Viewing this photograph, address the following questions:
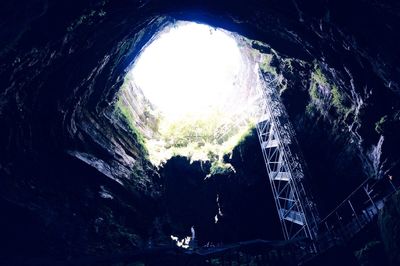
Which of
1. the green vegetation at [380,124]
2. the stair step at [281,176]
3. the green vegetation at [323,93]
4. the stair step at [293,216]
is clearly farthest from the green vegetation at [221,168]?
the green vegetation at [380,124]

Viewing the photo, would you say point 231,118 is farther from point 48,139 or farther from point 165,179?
point 48,139

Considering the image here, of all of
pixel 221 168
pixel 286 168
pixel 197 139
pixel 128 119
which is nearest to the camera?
pixel 286 168

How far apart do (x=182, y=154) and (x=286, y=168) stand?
19.3ft

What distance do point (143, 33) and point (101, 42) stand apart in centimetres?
256

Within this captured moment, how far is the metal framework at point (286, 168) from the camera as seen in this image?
34.6 ft

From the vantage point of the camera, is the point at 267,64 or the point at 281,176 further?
the point at 267,64

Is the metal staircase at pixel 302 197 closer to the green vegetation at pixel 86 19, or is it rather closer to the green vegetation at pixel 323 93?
the green vegetation at pixel 323 93

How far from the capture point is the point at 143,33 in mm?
11250

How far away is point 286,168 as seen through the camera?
11.9 meters

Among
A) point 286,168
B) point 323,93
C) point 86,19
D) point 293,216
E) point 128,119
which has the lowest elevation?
Answer: point 293,216

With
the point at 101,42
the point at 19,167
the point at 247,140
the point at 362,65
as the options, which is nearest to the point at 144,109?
the point at 247,140

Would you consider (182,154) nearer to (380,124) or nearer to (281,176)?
(281,176)

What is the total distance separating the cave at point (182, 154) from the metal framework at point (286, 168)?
0.23 metres

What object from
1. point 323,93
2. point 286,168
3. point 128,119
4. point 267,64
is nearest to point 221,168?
point 286,168
